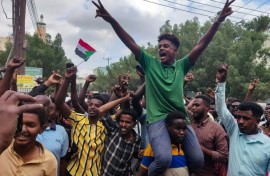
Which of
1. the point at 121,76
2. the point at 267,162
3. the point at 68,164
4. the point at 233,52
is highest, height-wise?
the point at 233,52

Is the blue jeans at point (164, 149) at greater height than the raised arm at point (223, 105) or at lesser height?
lesser

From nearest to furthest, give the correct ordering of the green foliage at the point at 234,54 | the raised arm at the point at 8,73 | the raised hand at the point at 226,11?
the raised arm at the point at 8,73, the raised hand at the point at 226,11, the green foliage at the point at 234,54

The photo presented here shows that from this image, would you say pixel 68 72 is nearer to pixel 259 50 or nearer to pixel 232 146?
pixel 232 146

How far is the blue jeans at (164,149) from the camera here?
3293 mm

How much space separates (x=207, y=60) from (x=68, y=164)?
2633 cm

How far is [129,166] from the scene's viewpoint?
4.20m

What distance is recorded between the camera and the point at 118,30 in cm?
361

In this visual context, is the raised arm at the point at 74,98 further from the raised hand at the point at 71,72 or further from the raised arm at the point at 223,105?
the raised arm at the point at 223,105

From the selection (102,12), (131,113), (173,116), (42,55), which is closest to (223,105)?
(173,116)

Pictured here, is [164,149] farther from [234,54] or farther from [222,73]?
[234,54]

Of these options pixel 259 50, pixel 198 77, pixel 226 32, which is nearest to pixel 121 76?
pixel 259 50

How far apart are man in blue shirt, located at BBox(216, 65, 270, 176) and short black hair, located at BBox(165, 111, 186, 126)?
469mm

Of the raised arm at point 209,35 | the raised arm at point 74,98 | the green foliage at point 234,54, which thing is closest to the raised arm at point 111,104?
the raised arm at point 74,98

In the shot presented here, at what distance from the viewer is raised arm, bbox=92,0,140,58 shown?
3506 millimetres
